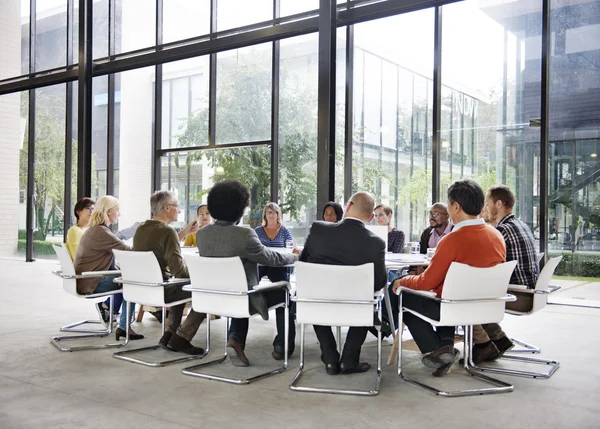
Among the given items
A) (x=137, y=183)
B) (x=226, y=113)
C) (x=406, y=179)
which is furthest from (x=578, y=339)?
(x=137, y=183)

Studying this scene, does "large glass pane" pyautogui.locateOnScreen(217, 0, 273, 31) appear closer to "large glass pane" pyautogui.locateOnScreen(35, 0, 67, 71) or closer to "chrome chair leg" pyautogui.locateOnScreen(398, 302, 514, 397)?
"large glass pane" pyautogui.locateOnScreen(35, 0, 67, 71)

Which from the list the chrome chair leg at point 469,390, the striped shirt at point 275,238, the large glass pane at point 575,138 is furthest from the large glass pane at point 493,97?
the chrome chair leg at point 469,390

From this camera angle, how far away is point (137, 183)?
1125 cm

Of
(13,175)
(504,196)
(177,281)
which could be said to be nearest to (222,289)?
(177,281)

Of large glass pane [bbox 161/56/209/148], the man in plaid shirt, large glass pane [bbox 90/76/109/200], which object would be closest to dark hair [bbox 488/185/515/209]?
the man in plaid shirt

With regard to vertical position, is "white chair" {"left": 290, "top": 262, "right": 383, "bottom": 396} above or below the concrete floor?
above

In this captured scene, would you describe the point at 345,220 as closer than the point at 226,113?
Yes

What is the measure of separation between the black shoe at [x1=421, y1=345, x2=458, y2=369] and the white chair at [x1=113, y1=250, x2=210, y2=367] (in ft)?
5.47

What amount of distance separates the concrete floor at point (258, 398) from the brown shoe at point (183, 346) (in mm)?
270

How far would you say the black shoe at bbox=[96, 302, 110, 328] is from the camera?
5746 mm

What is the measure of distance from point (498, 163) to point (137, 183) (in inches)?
254

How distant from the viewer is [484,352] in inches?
184

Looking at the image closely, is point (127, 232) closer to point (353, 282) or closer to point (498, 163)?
point (353, 282)

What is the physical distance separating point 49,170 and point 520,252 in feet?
35.9
